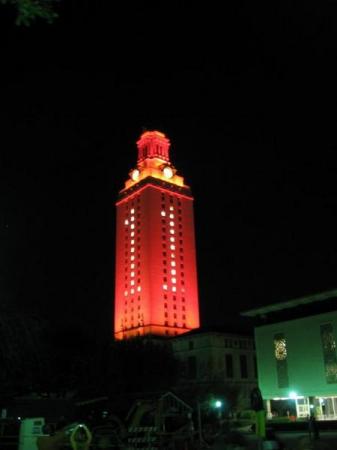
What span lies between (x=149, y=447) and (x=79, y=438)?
2.48 m

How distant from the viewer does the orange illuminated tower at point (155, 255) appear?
94.8m

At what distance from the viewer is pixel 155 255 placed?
99125 mm

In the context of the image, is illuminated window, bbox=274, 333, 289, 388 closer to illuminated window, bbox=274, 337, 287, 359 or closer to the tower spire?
illuminated window, bbox=274, 337, 287, 359

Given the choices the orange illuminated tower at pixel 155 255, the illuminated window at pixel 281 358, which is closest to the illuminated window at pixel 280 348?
the illuminated window at pixel 281 358

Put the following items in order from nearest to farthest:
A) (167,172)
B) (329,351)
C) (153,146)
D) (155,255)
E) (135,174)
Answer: (329,351) < (155,255) < (167,172) < (135,174) < (153,146)

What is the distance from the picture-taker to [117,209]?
113 metres

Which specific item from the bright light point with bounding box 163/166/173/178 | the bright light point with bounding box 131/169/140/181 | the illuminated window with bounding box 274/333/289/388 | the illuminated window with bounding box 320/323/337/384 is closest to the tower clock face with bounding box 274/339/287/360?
the illuminated window with bounding box 274/333/289/388

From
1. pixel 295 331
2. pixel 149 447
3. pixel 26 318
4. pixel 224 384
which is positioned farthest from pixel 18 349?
pixel 224 384

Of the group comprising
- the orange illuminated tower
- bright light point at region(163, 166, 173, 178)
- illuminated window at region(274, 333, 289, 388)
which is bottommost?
illuminated window at region(274, 333, 289, 388)

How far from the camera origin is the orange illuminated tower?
94.8 metres

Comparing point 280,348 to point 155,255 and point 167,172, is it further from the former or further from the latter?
point 167,172

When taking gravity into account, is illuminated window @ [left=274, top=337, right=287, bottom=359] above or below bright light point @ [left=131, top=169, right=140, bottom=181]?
below

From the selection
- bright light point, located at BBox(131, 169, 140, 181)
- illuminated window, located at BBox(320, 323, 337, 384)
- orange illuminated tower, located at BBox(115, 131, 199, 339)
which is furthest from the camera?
bright light point, located at BBox(131, 169, 140, 181)

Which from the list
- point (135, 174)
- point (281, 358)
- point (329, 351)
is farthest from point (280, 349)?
point (135, 174)
